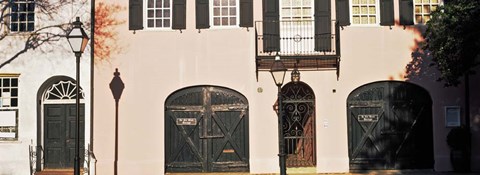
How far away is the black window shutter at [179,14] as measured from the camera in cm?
1633

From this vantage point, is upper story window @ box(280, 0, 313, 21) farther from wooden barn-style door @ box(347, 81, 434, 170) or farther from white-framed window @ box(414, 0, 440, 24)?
white-framed window @ box(414, 0, 440, 24)

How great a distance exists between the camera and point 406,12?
1628 cm

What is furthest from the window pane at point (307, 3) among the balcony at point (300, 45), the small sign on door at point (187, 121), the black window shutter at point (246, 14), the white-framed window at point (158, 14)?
the small sign on door at point (187, 121)

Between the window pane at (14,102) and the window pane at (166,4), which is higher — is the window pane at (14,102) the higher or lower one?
the lower one

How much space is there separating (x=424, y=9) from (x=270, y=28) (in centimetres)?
471

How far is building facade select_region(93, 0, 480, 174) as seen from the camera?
16.2m

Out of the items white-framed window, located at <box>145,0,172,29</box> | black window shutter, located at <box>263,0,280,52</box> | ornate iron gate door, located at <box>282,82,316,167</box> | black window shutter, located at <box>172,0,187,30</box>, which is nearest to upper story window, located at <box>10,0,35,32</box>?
white-framed window, located at <box>145,0,172,29</box>

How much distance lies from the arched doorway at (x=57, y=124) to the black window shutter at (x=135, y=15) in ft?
8.23

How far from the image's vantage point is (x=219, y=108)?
1642 centimetres

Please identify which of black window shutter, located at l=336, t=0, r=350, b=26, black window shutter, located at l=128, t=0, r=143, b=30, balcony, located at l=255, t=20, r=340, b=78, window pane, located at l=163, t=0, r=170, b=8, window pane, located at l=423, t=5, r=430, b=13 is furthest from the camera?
window pane, located at l=163, t=0, r=170, b=8

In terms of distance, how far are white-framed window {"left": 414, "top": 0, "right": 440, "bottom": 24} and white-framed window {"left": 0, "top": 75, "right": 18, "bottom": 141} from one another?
39.9 ft

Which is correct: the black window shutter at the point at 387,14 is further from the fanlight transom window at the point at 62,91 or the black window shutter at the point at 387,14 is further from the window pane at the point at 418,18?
the fanlight transom window at the point at 62,91

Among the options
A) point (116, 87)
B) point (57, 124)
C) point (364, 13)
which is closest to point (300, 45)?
point (364, 13)

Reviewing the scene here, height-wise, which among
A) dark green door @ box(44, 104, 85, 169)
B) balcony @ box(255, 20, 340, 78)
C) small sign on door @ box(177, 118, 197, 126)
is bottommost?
dark green door @ box(44, 104, 85, 169)
